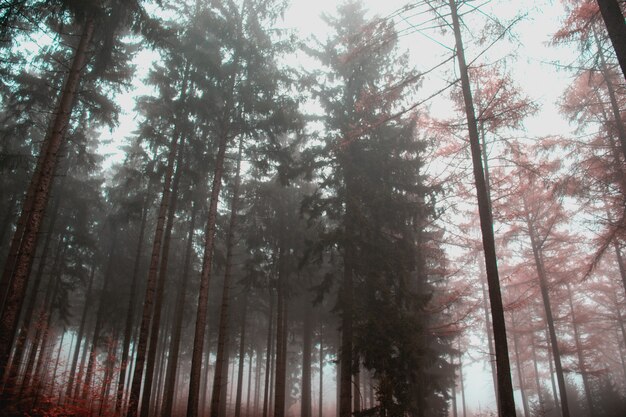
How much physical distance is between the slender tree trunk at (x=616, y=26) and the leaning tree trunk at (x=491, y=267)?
303 centimetres

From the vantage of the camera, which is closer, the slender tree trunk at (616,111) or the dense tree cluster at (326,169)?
the dense tree cluster at (326,169)

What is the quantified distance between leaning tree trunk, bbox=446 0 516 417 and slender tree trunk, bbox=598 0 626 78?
3.03 m

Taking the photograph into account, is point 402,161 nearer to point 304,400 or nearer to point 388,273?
point 388,273

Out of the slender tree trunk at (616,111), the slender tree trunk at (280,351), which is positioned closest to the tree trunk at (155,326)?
the slender tree trunk at (280,351)

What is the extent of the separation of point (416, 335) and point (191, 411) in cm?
730

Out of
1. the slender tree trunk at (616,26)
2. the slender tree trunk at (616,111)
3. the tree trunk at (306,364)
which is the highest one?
the slender tree trunk at (616,111)

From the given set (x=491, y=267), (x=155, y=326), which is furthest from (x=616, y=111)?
(x=155, y=326)

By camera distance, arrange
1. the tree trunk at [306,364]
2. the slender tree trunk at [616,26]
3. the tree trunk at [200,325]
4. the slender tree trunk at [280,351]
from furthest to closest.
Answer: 1. the tree trunk at [306,364]
2. the slender tree trunk at [280,351]
3. the tree trunk at [200,325]
4. the slender tree trunk at [616,26]

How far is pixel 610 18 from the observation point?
6457 millimetres

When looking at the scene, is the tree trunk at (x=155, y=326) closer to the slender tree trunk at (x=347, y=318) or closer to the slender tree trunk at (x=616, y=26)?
the slender tree trunk at (x=347, y=318)

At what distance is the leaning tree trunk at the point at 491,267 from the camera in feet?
24.2

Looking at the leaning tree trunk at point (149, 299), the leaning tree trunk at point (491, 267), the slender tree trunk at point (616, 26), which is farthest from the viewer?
the leaning tree trunk at point (149, 299)

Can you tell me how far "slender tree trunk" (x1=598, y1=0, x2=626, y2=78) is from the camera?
20.6ft

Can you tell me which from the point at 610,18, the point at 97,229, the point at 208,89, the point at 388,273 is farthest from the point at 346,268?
the point at 97,229
